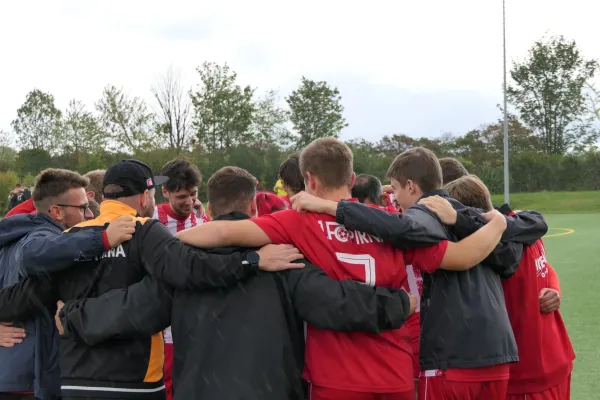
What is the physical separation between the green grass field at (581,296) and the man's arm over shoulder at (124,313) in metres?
4.11

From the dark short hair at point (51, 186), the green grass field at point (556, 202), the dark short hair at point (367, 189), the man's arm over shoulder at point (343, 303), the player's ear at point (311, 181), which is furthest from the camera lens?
the green grass field at point (556, 202)

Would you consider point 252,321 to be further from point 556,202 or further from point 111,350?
point 556,202

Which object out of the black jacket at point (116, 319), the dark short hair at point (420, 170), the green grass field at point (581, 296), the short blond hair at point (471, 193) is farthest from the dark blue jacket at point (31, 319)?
the green grass field at point (581, 296)

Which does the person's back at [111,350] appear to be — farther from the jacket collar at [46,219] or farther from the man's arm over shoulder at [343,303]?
the man's arm over shoulder at [343,303]

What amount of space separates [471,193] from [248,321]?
5.45ft

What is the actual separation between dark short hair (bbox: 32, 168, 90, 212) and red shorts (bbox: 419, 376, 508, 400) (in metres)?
2.39

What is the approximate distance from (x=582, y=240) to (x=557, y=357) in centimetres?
1704

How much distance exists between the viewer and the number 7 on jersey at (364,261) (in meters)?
2.85

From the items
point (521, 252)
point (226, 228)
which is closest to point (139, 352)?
point (226, 228)

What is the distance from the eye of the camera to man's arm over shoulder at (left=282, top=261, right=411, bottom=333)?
107 inches

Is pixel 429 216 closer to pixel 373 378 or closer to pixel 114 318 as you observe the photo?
pixel 373 378

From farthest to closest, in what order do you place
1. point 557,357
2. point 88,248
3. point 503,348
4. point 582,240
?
1. point 582,240
2. point 557,357
3. point 503,348
4. point 88,248

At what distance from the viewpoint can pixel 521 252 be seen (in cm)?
342

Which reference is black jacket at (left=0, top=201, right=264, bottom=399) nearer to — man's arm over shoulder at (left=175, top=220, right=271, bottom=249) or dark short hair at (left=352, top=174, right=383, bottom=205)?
man's arm over shoulder at (left=175, top=220, right=271, bottom=249)
